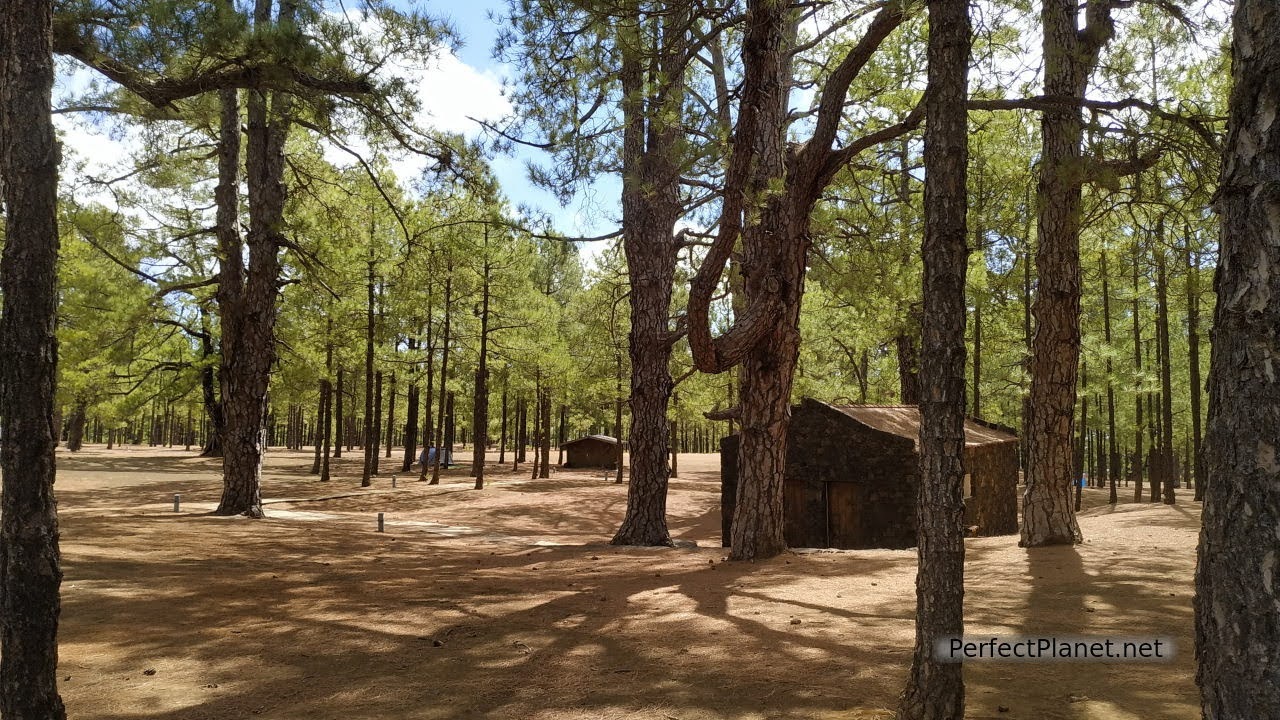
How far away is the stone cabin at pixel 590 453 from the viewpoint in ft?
139

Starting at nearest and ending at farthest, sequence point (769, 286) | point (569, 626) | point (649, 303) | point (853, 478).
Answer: point (569, 626) → point (769, 286) → point (649, 303) → point (853, 478)

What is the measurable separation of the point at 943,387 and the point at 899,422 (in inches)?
556

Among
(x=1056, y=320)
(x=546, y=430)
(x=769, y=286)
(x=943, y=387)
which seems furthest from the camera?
(x=546, y=430)

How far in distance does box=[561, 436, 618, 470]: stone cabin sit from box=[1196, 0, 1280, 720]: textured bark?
39.6 m

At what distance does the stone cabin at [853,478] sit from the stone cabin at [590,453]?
24336 mm

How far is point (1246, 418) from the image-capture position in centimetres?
264

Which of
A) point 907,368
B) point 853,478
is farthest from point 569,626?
point 907,368

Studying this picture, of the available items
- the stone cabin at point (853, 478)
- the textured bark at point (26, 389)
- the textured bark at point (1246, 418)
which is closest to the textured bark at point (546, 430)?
the stone cabin at point (853, 478)

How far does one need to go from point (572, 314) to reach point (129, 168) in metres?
27.5

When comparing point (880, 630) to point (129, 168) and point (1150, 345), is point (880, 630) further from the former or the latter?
point (1150, 345)

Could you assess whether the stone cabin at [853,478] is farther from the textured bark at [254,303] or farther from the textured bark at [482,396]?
the textured bark at [482,396]

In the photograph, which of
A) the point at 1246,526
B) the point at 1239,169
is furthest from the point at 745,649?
the point at 1239,169

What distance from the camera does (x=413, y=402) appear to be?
36.2 m

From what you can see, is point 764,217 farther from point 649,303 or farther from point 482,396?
point 482,396
